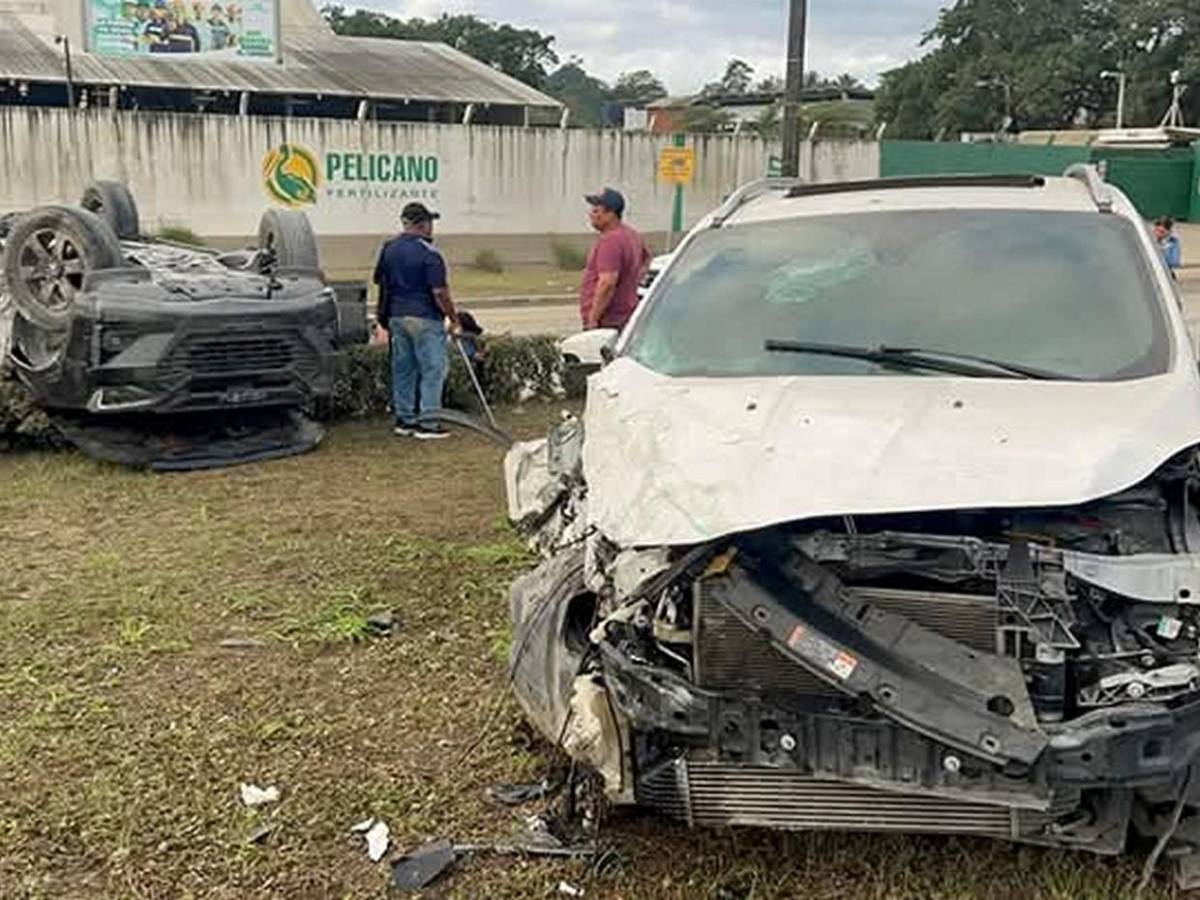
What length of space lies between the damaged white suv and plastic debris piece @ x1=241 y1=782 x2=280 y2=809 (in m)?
0.80

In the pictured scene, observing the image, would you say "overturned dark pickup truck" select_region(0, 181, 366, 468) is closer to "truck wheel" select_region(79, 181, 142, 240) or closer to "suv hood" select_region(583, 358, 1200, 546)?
"truck wheel" select_region(79, 181, 142, 240)

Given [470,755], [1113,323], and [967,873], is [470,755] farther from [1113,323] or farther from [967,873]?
[1113,323]

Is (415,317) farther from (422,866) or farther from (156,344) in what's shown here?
(422,866)

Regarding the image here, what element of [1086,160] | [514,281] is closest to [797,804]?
[514,281]

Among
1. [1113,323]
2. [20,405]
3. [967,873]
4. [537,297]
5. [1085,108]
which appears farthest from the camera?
[1085,108]

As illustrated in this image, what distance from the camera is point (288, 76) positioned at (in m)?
37.2

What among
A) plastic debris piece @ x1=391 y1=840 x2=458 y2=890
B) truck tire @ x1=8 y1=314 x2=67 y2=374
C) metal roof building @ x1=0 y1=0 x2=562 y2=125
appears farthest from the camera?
metal roof building @ x1=0 y1=0 x2=562 y2=125

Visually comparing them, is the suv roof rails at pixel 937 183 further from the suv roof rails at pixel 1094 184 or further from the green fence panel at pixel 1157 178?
the green fence panel at pixel 1157 178

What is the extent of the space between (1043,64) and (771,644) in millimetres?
64433

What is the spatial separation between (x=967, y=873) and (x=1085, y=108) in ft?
213

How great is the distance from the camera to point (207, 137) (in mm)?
24953

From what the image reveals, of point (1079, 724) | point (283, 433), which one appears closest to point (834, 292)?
point (1079, 724)

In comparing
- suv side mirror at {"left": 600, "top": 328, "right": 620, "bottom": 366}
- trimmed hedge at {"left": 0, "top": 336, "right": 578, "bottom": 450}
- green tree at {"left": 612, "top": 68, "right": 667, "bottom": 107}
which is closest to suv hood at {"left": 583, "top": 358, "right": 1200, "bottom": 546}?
suv side mirror at {"left": 600, "top": 328, "right": 620, "bottom": 366}

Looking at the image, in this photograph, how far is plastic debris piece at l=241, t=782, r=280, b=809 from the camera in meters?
3.85
